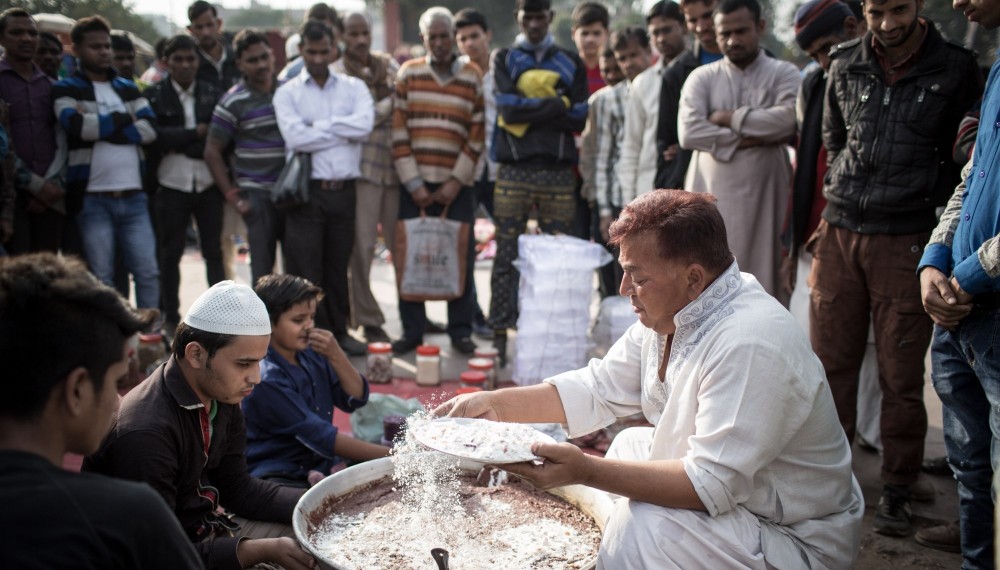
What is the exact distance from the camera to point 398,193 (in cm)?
595

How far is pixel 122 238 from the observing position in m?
5.32

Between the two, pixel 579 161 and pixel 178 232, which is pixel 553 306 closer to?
pixel 579 161

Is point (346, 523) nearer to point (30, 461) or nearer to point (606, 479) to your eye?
point (606, 479)

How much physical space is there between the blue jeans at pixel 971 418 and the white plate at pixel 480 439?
134cm

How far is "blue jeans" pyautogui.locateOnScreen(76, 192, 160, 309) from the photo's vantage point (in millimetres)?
5188

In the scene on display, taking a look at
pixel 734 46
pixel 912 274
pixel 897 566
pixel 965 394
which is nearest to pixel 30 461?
pixel 965 394

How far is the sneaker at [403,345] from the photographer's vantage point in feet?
18.8

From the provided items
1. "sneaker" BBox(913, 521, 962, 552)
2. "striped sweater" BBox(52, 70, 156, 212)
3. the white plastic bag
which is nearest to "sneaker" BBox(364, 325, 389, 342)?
the white plastic bag

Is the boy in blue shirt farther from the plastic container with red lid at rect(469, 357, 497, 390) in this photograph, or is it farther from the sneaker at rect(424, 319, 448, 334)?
the sneaker at rect(424, 319, 448, 334)

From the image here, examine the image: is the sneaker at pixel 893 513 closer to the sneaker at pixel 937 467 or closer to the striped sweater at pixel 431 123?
the sneaker at pixel 937 467

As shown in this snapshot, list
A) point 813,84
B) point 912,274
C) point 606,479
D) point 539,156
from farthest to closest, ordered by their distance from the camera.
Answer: point 539,156, point 813,84, point 912,274, point 606,479

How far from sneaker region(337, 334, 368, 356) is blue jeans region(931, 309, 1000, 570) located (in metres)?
3.79

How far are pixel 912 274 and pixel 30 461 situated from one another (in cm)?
305

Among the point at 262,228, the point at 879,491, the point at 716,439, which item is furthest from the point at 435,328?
the point at 716,439
